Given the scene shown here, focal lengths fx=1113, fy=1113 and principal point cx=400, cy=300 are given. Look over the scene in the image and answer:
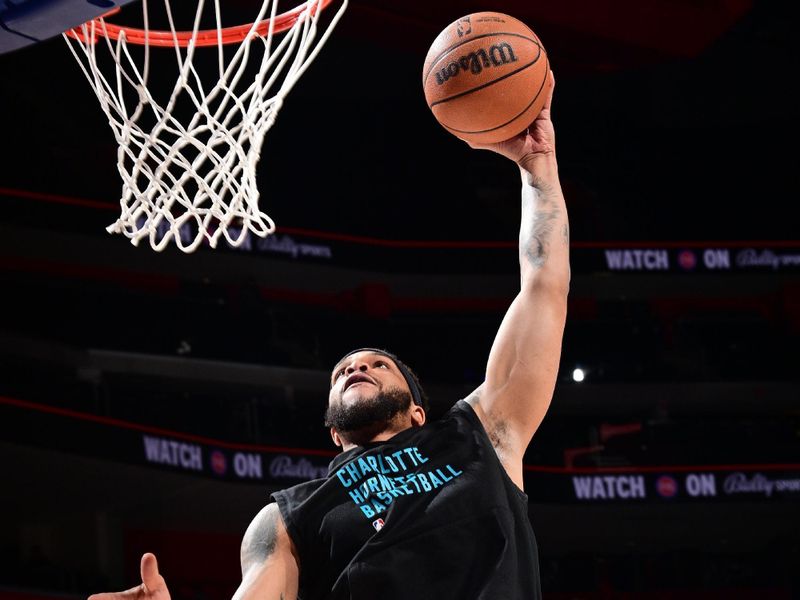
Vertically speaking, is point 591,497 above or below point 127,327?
below

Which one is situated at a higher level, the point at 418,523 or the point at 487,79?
the point at 487,79

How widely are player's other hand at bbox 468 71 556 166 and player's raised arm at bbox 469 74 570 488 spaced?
195 mm

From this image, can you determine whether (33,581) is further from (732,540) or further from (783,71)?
(783,71)

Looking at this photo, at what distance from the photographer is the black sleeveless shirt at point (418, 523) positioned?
2.18 metres

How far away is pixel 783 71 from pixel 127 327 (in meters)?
8.42

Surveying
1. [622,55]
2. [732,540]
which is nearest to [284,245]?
[622,55]

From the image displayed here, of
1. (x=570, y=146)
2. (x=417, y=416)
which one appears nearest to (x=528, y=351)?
(x=417, y=416)

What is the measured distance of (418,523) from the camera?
2229 millimetres

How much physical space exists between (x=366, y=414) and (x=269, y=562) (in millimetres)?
379

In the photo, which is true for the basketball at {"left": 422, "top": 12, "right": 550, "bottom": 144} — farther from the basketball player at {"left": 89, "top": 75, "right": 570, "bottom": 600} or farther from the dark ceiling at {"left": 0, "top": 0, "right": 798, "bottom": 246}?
the dark ceiling at {"left": 0, "top": 0, "right": 798, "bottom": 246}

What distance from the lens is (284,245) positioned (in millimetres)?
11383

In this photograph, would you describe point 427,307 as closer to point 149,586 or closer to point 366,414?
point 366,414

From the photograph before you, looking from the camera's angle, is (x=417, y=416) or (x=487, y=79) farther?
(x=487, y=79)

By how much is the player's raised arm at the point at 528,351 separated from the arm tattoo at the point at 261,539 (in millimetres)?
508
